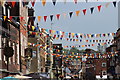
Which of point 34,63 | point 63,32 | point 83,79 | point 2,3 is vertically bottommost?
point 83,79

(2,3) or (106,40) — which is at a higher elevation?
(2,3)

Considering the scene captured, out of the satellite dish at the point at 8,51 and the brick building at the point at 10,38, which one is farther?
the brick building at the point at 10,38

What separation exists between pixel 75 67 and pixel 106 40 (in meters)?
78.2

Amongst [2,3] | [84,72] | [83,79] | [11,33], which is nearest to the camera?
[2,3]

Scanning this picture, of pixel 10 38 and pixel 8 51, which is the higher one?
pixel 10 38

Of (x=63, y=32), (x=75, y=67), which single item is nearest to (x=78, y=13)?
(x=63, y=32)

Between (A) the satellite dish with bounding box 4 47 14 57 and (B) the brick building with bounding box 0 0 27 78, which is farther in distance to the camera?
(B) the brick building with bounding box 0 0 27 78

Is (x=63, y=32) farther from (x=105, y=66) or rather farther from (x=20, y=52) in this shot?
(x=105, y=66)

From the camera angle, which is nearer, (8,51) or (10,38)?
(8,51)

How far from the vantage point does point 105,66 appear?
281 ft

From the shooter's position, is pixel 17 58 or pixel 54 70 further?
pixel 54 70

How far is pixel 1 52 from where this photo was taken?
24125 mm

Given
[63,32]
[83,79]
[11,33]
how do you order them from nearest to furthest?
[63,32], [11,33], [83,79]

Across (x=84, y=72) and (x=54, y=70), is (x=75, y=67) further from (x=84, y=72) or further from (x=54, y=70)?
(x=54, y=70)
